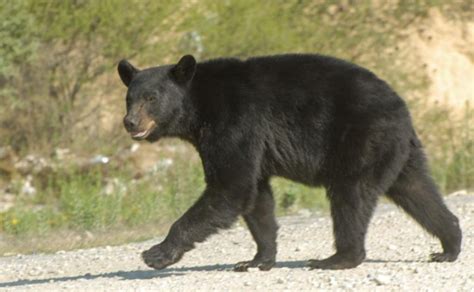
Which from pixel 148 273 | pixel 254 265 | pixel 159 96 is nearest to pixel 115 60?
pixel 148 273

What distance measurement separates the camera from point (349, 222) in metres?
9.97

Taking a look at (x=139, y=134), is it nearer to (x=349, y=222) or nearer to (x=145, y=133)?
(x=145, y=133)

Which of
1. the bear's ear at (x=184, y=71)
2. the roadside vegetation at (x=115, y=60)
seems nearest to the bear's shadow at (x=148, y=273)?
the bear's ear at (x=184, y=71)

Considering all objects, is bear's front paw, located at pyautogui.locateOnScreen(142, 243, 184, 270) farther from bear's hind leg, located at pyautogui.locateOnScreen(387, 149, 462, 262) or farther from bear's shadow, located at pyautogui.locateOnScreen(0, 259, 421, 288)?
bear's hind leg, located at pyautogui.locateOnScreen(387, 149, 462, 262)

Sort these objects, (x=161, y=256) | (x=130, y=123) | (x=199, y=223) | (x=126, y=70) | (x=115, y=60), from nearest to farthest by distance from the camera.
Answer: (x=161, y=256) < (x=199, y=223) < (x=130, y=123) < (x=126, y=70) < (x=115, y=60)

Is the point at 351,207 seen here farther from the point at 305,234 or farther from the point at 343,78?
the point at 305,234

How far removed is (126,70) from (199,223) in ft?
4.92

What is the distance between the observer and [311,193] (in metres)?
17.2

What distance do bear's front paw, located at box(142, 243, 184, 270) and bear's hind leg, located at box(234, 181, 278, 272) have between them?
0.81 m

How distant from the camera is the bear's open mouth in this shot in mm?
10219

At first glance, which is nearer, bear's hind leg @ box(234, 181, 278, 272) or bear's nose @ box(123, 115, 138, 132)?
bear's nose @ box(123, 115, 138, 132)

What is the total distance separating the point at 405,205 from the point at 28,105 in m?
11.9

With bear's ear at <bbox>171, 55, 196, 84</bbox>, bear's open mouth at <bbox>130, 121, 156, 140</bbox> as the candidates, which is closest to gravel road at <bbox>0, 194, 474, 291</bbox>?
bear's open mouth at <bbox>130, 121, 156, 140</bbox>

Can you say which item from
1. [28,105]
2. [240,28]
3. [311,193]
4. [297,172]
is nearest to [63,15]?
[28,105]
